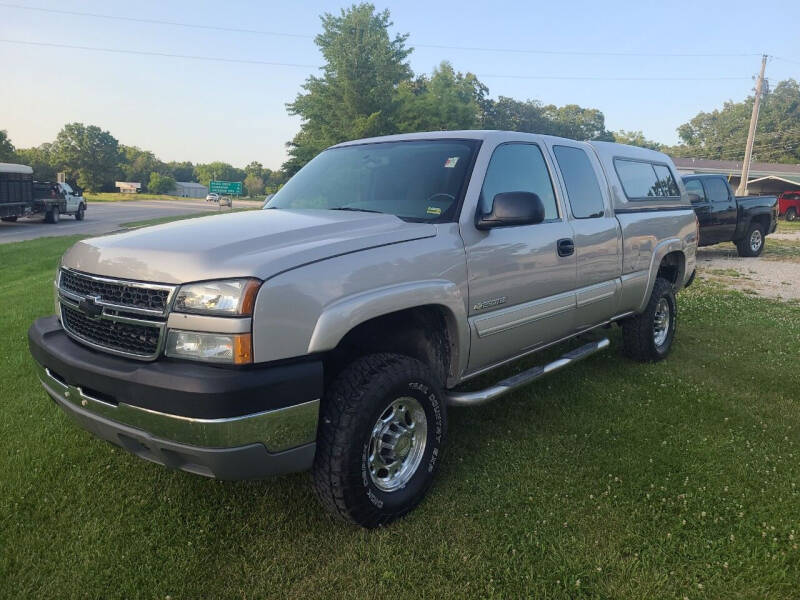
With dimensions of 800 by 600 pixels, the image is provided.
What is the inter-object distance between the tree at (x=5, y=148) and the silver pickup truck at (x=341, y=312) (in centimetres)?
6305

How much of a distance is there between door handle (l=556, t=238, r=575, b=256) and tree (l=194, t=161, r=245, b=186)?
16057 centimetres

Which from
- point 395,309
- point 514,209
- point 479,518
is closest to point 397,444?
point 479,518

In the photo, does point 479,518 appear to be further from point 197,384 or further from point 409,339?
point 197,384

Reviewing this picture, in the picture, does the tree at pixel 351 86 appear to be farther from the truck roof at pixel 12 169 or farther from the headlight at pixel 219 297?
the headlight at pixel 219 297

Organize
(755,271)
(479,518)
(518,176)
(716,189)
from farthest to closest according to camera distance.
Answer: (716,189)
(755,271)
(518,176)
(479,518)

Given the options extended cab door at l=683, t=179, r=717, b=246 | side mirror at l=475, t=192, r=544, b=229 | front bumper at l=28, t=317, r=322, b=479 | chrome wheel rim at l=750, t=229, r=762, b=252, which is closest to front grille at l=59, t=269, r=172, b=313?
front bumper at l=28, t=317, r=322, b=479

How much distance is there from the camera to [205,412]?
7.05 ft

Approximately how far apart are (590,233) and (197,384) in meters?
3.03

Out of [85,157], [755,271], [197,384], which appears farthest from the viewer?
[85,157]

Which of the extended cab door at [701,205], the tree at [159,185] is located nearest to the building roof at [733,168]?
the extended cab door at [701,205]

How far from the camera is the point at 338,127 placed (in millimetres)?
41188

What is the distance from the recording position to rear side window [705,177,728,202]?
42.0 feet

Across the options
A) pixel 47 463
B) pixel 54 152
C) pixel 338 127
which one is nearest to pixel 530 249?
pixel 47 463

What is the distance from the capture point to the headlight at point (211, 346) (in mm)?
2205
